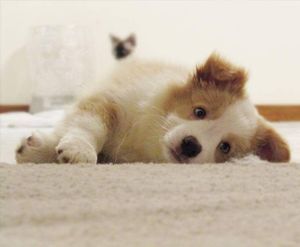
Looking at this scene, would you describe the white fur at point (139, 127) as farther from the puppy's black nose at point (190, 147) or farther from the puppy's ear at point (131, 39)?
the puppy's ear at point (131, 39)

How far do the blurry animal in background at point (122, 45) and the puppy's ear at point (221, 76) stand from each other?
8.11 ft

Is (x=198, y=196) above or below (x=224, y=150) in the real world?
above

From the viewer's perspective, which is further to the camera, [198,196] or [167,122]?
[167,122]

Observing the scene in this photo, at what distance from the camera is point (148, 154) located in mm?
1480

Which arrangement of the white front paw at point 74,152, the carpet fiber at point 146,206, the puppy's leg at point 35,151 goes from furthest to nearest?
the puppy's leg at point 35,151, the white front paw at point 74,152, the carpet fiber at point 146,206

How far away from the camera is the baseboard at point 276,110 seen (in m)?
4.07

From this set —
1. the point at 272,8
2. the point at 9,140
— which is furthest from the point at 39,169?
the point at 272,8

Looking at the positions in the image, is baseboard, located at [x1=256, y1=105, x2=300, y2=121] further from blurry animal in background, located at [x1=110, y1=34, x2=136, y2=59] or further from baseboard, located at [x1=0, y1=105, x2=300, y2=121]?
blurry animal in background, located at [x1=110, y1=34, x2=136, y2=59]

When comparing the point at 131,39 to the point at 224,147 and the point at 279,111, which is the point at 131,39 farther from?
the point at 224,147

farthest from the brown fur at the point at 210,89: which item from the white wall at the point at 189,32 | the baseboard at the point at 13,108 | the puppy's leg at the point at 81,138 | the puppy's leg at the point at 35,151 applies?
the baseboard at the point at 13,108

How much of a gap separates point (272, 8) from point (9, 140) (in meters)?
2.69

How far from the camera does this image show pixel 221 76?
4.80ft

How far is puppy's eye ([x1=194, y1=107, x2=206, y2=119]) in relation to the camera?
4.62ft

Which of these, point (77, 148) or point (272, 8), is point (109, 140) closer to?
point (77, 148)
